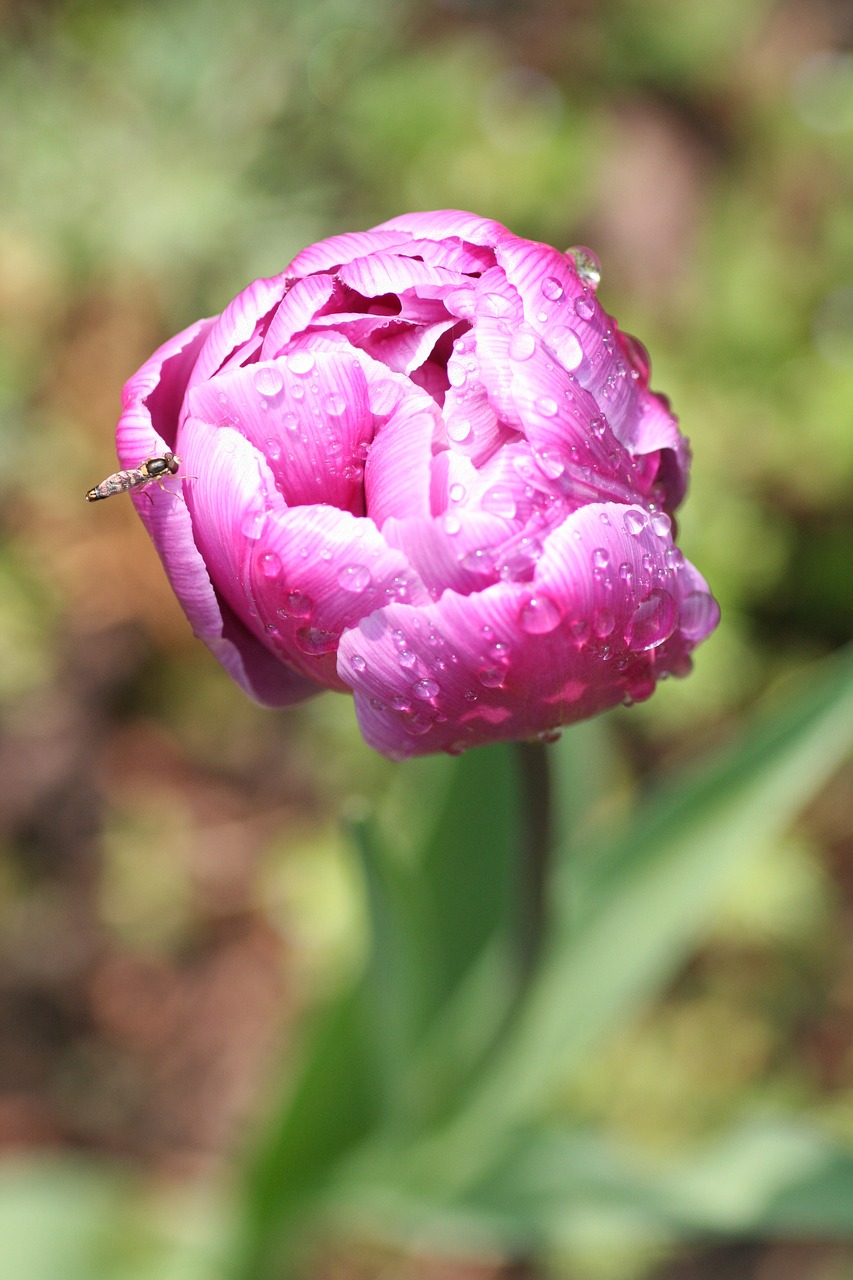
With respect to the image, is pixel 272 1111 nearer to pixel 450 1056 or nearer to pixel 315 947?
pixel 450 1056

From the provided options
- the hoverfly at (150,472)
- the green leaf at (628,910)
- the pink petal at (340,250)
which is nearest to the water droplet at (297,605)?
the hoverfly at (150,472)

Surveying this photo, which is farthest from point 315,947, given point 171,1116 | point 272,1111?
point 272,1111

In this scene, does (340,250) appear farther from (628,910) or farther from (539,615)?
(628,910)

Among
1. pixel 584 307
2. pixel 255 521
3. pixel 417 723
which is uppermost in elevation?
pixel 584 307

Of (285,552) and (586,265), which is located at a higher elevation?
(586,265)

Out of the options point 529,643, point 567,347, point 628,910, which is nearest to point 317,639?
point 529,643

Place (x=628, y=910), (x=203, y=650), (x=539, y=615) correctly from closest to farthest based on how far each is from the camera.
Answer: (x=539, y=615)
(x=628, y=910)
(x=203, y=650)

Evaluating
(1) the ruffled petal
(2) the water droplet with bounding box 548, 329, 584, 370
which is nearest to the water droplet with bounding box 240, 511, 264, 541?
(1) the ruffled petal

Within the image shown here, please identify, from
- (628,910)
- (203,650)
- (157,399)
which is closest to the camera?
(157,399)
